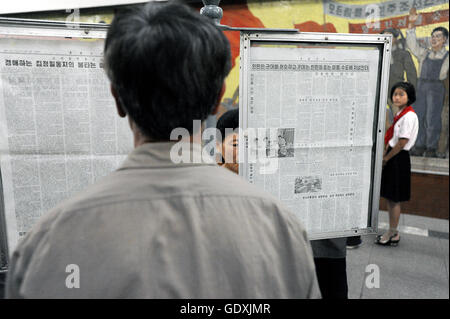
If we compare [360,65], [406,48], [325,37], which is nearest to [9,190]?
[325,37]

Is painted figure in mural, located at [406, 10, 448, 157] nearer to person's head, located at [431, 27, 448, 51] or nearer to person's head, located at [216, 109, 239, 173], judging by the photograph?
person's head, located at [431, 27, 448, 51]

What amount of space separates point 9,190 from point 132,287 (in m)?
0.82

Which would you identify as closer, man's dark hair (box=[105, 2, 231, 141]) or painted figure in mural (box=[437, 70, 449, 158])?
man's dark hair (box=[105, 2, 231, 141])

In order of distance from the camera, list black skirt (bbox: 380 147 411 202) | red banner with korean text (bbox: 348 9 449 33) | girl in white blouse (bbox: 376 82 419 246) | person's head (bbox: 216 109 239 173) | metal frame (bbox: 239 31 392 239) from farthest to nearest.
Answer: red banner with korean text (bbox: 348 9 449 33)
black skirt (bbox: 380 147 411 202)
girl in white blouse (bbox: 376 82 419 246)
person's head (bbox: 216 109 239 173)
metal frame (bbox: 239 31 392 239)

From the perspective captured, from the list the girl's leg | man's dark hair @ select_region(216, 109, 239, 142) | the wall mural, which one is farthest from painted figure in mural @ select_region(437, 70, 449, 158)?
man's dark hair @ select_region(216, 109, 239, 142)

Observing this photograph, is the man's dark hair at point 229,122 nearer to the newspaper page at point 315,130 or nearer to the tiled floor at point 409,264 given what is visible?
the newspaper page at point 315,130

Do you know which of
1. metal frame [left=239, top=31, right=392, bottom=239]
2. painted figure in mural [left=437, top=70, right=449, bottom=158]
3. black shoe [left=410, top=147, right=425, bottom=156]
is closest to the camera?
metal frame [left=239, top=31, right=392, bottom=239]

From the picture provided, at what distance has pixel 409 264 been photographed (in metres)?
3.02

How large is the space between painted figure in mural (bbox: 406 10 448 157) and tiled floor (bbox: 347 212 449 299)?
0.86 metres

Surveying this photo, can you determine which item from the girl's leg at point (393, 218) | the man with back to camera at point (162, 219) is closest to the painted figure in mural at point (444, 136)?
the girl's leg at point (393, 218)

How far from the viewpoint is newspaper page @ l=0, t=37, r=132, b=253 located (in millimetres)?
1131

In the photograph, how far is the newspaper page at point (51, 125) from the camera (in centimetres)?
113

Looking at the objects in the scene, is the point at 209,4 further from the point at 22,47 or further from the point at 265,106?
the point at 22,47
